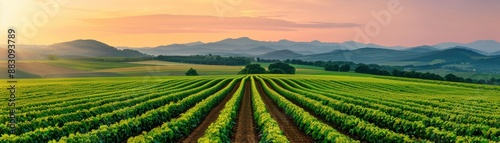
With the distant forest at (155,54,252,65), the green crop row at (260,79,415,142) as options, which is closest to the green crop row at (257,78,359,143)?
the green crop row at (260,79,415,142)

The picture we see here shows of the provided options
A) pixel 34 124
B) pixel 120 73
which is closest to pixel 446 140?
pixel 34 124

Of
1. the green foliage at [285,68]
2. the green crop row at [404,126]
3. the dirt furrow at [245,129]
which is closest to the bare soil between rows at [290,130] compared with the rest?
the dirt furrow at [245,129]

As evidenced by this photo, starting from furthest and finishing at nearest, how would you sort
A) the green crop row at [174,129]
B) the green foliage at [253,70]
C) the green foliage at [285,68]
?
1. the green foliage at [285,68]
2. the green foliage at [253,70]
3. the green crop row at [174,129]

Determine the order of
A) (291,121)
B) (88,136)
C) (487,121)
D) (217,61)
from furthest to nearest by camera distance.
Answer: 1. (217,61)
2. (291,121)
3. (487,121)
4. (88,136)

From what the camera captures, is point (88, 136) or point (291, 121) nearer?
point (88, 136)

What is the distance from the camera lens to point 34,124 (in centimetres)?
2097

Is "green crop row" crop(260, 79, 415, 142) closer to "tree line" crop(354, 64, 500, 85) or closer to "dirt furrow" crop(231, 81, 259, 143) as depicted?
"dirt furrow" crop(231, 81, 259, 143)

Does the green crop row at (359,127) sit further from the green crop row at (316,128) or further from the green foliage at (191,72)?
the green foliage at (191,72)

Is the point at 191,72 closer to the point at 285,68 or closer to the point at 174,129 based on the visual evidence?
the point at 285,68

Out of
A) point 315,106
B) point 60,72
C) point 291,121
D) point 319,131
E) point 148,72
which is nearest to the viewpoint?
point 319,131

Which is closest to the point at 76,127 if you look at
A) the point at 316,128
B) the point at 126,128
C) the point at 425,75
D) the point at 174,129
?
the point at 126,128

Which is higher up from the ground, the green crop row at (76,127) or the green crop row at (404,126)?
the green crop row at (404,126)

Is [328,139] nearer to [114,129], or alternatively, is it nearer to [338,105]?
[114,129]

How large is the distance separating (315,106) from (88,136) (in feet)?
63.0
